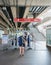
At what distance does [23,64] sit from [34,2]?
3.30 m

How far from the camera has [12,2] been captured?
7496mm

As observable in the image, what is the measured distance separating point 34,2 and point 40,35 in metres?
29.4

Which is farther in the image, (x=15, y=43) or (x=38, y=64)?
(x=15, y=43)

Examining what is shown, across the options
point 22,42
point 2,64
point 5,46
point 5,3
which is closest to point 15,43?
point 5,46

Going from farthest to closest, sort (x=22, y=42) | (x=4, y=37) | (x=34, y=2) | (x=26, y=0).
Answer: (x=4, y=37) → (x=22, y=42) → (x=34, y=2) → (x=26, y=0)

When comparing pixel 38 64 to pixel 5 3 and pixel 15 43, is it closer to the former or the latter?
pixel 5 3

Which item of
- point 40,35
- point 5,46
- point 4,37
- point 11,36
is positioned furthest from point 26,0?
point 40,35

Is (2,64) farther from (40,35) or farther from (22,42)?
(40,35)

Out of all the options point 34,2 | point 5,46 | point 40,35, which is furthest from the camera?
point 40,35

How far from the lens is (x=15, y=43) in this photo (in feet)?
59.0

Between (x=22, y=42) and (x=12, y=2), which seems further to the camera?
(x=22, y=42)

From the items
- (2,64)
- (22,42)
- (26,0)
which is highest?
(26,0)

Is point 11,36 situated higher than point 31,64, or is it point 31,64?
point 11,36

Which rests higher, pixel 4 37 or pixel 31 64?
pixel 4 37
